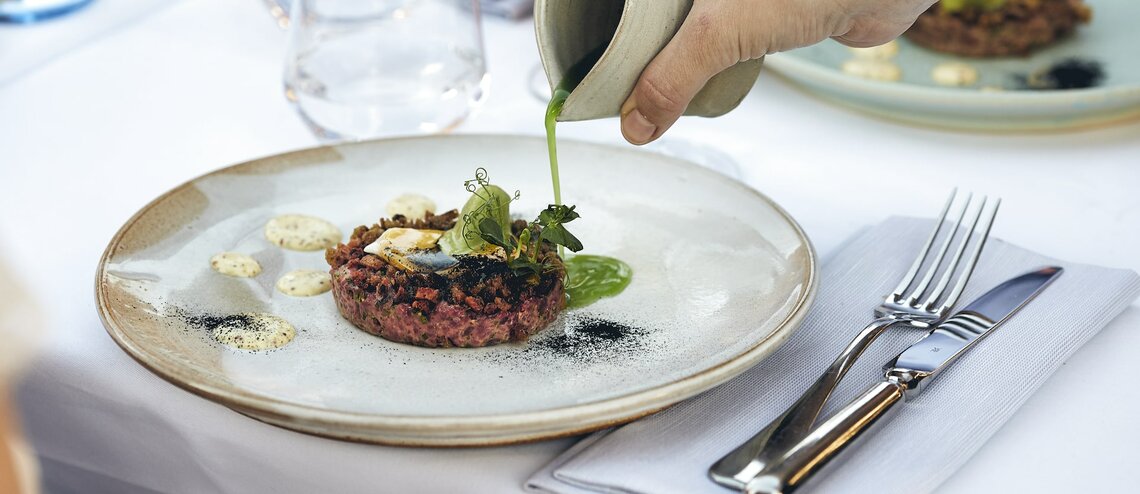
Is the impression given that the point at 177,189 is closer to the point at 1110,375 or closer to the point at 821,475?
the point at 821,475

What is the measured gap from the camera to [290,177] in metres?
1.73

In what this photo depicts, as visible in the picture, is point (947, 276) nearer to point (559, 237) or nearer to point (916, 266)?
point (916, 266)

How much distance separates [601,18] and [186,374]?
758 millimetres

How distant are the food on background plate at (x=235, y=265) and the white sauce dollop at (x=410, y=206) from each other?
0.26 m

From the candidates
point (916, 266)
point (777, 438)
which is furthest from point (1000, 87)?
point (777, 438)

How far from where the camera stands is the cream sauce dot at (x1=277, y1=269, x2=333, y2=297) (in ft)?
4.92

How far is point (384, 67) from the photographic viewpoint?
2.16 meters

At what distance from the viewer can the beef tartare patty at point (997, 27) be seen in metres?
2.39

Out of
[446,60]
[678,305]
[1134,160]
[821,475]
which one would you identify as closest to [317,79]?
[446,60]

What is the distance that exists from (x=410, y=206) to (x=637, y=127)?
1.55 feet

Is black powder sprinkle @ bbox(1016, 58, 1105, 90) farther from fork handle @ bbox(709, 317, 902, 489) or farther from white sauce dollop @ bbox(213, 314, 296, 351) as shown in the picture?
white sauce dollop @ bbox(213, 314, 296, 351)

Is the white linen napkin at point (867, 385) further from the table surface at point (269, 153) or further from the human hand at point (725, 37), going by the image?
the human hand at point (725, 37)

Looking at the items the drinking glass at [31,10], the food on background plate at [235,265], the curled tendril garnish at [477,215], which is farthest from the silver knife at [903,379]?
the drinking glass at [31,10]

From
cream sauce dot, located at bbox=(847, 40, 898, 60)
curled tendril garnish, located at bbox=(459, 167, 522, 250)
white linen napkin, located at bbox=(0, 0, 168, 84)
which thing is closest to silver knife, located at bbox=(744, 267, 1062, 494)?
curled tendril garnish, located at bbox=(459, 167, 522, 250)
